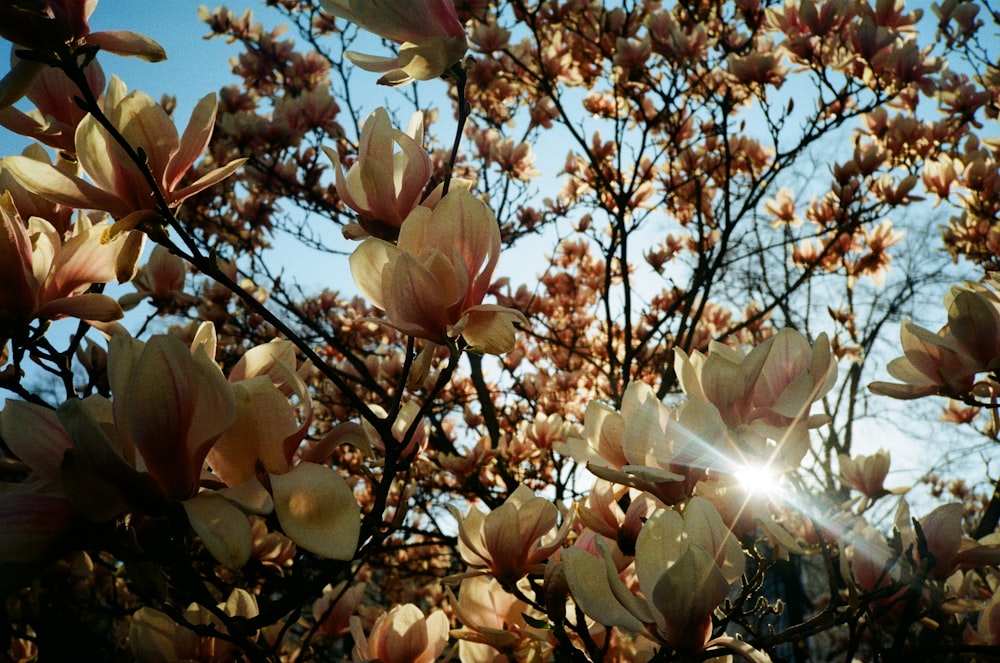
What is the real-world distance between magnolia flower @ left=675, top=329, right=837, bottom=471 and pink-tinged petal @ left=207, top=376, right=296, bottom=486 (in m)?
0.51

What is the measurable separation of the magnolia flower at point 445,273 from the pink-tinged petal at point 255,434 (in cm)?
18

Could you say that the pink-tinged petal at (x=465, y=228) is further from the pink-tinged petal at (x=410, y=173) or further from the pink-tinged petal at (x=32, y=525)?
the pink-tinged petal at (x=32, y=525)

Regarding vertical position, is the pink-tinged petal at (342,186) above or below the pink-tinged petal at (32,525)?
above

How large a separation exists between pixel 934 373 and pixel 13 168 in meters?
1.32

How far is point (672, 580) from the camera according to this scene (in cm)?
67

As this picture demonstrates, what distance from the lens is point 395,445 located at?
85 centimetres

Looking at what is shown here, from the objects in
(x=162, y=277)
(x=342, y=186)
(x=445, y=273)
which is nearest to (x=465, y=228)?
(x=445, y=273)

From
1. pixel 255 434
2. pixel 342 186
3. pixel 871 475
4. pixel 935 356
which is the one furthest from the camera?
pixel 871 475

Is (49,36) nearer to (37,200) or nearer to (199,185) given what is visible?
(199,185)

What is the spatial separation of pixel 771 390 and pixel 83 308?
879 millimetres

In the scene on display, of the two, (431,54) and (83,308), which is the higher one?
(431,54)

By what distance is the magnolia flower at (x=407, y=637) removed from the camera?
110 centimetres

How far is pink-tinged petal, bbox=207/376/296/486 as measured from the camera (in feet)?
2.05

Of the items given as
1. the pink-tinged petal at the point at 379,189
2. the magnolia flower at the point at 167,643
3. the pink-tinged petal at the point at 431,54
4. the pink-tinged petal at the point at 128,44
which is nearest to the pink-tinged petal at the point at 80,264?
the pink-tinged petal at the point at 128,44
